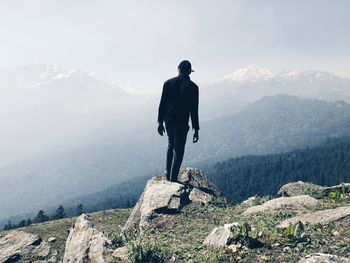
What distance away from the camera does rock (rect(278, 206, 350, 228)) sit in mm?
14966

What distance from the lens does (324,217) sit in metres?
15.6

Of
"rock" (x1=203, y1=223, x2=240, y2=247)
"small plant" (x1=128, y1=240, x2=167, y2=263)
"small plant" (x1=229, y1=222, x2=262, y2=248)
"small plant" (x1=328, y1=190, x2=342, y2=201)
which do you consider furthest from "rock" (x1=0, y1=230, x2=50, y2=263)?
"small plant" (x1=328, y1=190, x2=342, y2=201)

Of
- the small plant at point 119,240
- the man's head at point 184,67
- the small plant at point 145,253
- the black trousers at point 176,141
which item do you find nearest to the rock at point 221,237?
the small plant at point 145,253

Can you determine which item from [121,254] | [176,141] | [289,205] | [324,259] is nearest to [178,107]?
[176,141]

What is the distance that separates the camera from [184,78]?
22.1 metres

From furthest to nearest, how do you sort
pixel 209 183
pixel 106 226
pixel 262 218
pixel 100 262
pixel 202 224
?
pixel 106 226, pixel 209 183, pixel 202 224, pixel 262 218, pixel 100 262

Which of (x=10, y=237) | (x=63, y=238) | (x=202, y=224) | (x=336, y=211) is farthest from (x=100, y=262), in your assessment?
(x=10, y=237)

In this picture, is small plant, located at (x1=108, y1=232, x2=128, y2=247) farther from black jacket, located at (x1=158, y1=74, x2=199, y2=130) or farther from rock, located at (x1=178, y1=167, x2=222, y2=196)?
rock, located at (x1=178, y1=167, x2=222, y2=196)

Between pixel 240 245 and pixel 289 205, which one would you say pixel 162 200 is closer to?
pixel 289 205

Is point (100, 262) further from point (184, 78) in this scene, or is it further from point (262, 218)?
point (184, 78)

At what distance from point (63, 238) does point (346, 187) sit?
69.0 feet

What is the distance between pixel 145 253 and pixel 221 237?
277cm

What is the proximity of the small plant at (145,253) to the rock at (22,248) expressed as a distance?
16384 millimetres

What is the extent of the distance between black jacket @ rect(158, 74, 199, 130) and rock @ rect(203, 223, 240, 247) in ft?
29.6
